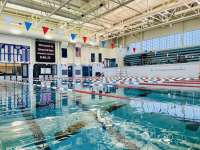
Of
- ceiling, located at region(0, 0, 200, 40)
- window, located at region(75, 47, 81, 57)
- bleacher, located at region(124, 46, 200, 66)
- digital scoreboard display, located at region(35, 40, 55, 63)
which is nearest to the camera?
ceiling, located at region(0, 0, 200, 40)

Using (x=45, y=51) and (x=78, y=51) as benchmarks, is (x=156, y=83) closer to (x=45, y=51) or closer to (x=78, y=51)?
(x=45, y=51)

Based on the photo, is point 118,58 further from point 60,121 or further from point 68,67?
point 60,121

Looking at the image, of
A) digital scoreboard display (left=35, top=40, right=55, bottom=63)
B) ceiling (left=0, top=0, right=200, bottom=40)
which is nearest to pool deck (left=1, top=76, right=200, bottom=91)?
digital scoreboard display (left=35, top=40, right=55, bottom=63)

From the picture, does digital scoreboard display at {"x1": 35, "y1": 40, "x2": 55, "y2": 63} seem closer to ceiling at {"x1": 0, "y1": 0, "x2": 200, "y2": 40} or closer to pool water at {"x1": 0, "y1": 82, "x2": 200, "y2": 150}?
ceiling at {"x1": 0, "y1": 0, "x2": 200, "y2": 40}

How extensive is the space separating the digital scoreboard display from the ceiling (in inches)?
45.4

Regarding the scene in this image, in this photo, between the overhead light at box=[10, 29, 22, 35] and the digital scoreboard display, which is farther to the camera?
the digital scoreboard display

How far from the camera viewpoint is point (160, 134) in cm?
220

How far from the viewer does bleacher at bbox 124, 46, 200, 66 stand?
12.0 m

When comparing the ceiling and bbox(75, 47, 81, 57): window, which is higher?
the ceiling

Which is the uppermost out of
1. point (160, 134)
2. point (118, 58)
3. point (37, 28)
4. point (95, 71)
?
point (37, 28)

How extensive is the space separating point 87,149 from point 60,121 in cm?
104

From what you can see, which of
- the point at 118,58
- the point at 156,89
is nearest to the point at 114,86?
the point at 156,89

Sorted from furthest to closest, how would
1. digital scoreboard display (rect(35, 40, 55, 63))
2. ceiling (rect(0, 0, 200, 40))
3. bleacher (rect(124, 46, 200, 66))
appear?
digital scoreboard display (rect(35, 40, 55, 63))
bleacher (rect(124, 46, 200, 66))
ceiling (rect(0, 0, 200, 40))

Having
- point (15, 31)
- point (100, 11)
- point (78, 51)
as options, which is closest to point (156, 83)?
point (100, 11)
